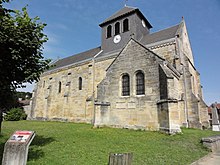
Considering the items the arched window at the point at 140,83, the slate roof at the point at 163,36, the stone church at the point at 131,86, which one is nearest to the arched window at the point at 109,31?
the stone church at the point at 131,86

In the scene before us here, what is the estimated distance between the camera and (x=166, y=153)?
21.4 ft

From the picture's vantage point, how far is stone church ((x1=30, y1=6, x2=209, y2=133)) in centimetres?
1184

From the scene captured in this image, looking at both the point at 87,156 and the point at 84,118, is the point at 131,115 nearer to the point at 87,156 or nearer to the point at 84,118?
the point at 87,156

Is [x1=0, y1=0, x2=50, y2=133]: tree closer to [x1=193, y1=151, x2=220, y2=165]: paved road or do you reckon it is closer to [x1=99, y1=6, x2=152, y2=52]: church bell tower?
[x1=193, y1=151, x2=220, y2=165]: paved road

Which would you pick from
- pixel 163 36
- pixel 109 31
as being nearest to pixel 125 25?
pixel 109 31

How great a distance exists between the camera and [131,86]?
530 inches

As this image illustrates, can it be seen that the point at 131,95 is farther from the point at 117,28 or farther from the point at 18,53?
the point at 117,28

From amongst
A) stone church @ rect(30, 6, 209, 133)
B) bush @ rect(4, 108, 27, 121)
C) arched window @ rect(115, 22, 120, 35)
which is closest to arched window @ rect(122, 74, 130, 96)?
stone church @ rect(30, 6, 209, 133)

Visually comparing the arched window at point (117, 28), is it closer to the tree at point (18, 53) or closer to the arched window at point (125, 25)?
the arched window at point (125, 25)

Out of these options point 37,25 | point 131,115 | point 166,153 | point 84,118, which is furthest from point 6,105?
point 84,118

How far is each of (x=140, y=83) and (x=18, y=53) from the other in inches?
381

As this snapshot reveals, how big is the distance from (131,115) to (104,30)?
57.1 feet

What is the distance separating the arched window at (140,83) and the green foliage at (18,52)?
27.6ft

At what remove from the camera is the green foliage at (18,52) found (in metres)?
5.29
